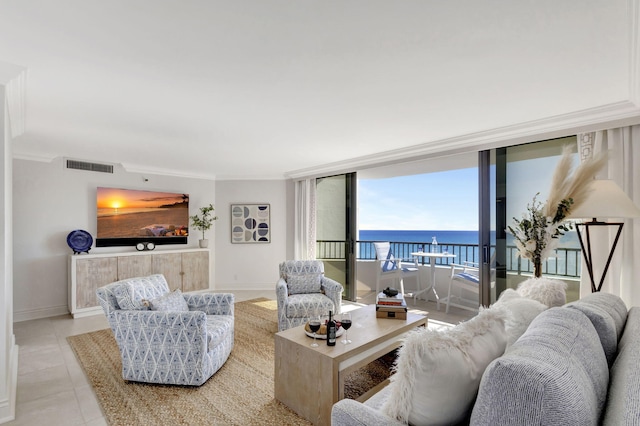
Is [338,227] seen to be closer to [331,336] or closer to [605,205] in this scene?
[331,336]

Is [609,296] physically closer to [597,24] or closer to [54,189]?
[597,24]

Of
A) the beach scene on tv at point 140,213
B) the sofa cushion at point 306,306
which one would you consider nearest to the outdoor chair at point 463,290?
the sofa cushion at point 306,306

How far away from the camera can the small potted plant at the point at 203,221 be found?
6.16 meters

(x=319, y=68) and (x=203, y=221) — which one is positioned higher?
(x=319, y=68)

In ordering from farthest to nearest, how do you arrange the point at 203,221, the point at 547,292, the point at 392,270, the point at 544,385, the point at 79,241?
the point at 203,221, the point at 392,270, the point at 79,241, the point at 547,292, the point at 544,385

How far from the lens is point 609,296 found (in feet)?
5.84

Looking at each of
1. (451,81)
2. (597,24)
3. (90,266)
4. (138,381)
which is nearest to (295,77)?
(451,81)

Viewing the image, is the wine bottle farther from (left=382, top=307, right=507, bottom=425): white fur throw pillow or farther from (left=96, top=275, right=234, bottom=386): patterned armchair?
(left=382, top=307, right=507, bottom=425): white fur throw pillow

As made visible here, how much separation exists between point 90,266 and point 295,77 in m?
4.41

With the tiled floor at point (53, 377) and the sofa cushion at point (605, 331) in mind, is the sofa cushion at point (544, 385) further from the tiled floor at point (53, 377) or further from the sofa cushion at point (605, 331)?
the tiled floor at point (53, 377)

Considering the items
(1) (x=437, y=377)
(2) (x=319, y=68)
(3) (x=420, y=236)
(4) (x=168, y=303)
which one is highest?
(2) (x=319, y=68)

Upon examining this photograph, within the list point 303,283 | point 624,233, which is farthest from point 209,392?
point 624,233

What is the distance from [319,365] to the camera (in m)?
2.19

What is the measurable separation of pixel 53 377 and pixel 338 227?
427 centimetres
